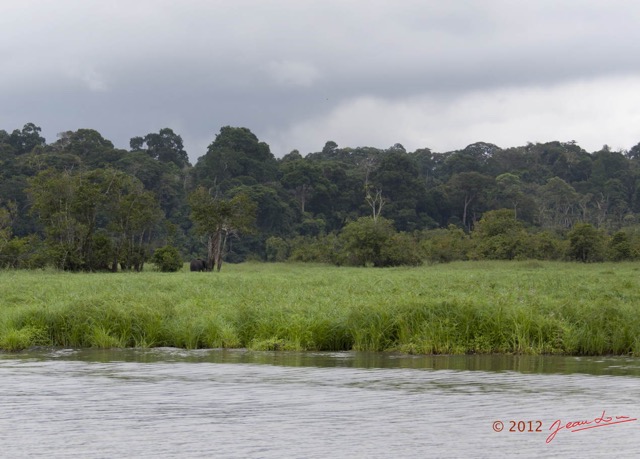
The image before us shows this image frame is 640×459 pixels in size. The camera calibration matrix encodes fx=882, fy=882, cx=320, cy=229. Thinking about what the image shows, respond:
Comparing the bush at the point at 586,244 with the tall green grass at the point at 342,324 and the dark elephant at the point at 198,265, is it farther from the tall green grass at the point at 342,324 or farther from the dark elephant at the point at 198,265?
the tall green grass at the point at 342,324

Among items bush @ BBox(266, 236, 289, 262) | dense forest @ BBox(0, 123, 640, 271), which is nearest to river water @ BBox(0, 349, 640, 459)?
dense forest @ BBox(0, 123, 640, 271)

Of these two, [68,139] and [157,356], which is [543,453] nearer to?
[157,356]

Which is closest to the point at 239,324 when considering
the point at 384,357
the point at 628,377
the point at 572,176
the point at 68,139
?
the point at 384,357

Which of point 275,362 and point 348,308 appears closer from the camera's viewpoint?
point 275,362

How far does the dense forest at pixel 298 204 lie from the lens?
165 ft

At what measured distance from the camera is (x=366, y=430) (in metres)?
10.5

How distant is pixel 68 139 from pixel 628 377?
258 ft

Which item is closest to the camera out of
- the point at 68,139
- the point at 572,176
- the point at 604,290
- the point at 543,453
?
the point at 543,453

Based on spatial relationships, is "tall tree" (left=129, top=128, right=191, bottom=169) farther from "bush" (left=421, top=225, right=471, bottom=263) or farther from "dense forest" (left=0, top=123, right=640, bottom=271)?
"bush" (left=421, top=225, right=471, bottom=263)

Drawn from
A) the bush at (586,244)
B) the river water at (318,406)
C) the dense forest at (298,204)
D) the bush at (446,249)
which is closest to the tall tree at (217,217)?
the dense forest at (298,204)
